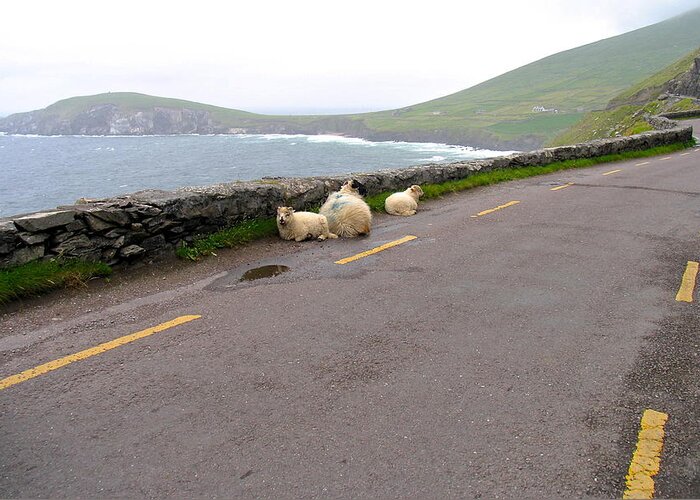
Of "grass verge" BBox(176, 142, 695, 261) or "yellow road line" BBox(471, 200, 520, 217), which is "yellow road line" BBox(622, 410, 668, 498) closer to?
"grass verge" BBox(176, 142, 695, 261)

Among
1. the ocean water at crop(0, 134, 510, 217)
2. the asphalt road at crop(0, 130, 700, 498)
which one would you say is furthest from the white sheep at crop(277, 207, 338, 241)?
the ocean water at crop(0, 134, 510, 217)

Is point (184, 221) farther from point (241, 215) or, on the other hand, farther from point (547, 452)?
point (547, 452)

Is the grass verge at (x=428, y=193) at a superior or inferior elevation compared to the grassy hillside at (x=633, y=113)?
inferior

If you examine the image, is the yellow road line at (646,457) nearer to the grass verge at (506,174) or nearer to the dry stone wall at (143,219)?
the dry stone wall at (143,219)

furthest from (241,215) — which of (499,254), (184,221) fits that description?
(499,254)

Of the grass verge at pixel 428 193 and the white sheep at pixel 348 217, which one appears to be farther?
the white sheep at pixel 348 217

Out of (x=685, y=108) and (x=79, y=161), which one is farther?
(x=79, y=161)

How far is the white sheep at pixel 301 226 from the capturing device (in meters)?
9.62

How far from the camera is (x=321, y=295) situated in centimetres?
665

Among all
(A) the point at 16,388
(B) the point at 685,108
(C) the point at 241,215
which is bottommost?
(A) the point at 16,388

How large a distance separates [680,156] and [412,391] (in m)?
23.0

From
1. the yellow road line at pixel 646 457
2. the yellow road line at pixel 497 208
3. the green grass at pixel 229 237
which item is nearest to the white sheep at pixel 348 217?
the green grass at pixel 229 237

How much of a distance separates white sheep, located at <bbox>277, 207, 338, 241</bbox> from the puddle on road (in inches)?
62.9

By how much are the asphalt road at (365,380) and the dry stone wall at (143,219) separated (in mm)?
533
